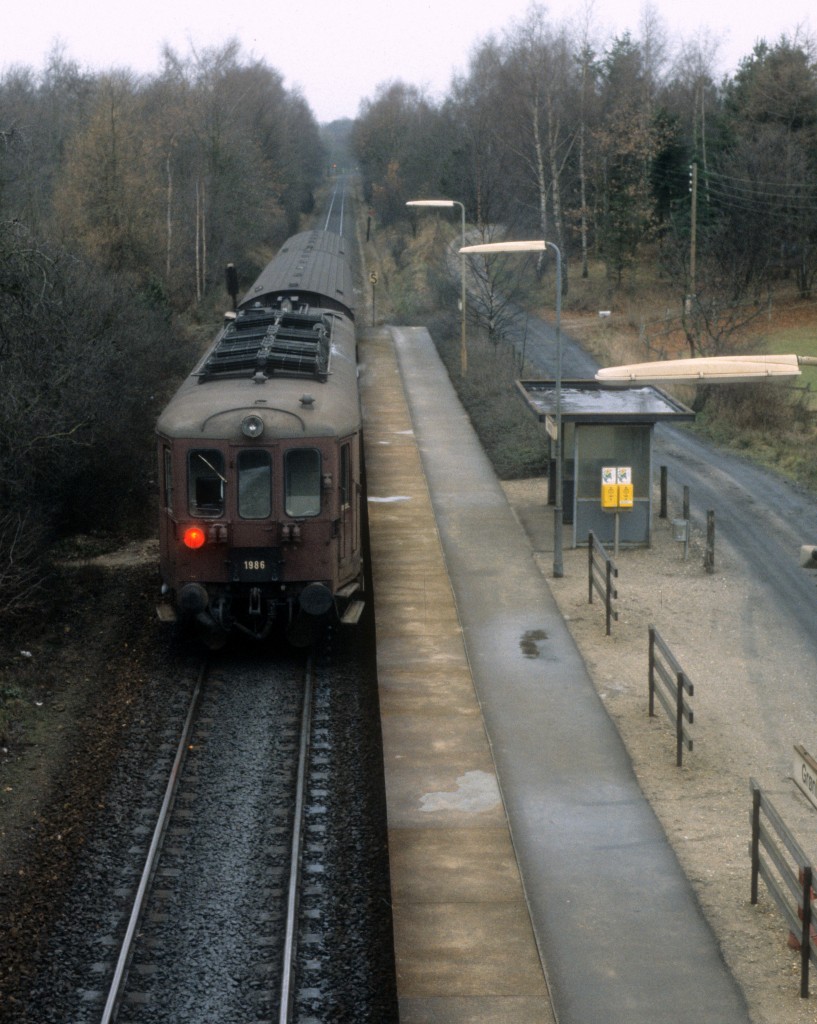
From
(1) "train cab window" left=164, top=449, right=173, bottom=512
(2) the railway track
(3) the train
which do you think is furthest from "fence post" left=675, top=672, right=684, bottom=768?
(1) "train cab window" left=164, top=449, right=173, bottom=512

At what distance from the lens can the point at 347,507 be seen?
1587cm

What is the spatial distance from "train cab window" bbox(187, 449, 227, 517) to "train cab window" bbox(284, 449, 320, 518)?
81 centimetres

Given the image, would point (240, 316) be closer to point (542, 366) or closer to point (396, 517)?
point (396, 517)

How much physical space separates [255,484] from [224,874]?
18.3 ft

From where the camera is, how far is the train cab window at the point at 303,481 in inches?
600

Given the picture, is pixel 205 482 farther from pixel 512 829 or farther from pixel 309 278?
pixel 309 278

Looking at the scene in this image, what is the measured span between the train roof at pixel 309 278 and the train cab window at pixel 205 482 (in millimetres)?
8644

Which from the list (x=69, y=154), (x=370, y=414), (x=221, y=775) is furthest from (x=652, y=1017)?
(x=69, y=154)

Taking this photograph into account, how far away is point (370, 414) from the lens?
108ft

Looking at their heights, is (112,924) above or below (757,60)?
below

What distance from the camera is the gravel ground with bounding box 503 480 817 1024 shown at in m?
9.77

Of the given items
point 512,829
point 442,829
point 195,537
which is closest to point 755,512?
point 195,537

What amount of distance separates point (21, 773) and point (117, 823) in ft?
5.58

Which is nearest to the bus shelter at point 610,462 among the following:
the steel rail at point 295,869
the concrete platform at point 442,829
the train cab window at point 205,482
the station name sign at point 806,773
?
the concrete platform at point 442,829
